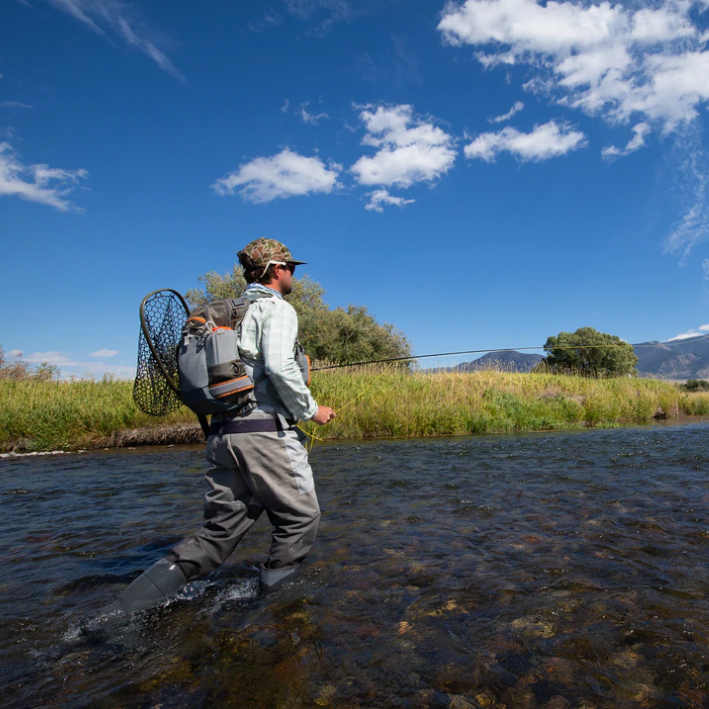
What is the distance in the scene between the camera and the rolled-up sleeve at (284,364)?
2959 millimetres

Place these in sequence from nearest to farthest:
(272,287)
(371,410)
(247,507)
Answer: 1. (247,507)
2. (272,287)
3. (371,410)

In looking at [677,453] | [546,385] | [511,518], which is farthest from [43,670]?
[546,385]

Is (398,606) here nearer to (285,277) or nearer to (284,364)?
(284,364)

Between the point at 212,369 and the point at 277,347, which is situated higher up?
the point at 277,347

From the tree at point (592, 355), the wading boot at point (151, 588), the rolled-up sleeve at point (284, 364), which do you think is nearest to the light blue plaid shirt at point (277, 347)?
the rolled-up sleeve at point (284, 364)

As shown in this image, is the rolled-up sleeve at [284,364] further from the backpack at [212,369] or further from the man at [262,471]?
the backpack at [212,369]

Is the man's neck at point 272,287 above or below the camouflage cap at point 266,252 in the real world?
below

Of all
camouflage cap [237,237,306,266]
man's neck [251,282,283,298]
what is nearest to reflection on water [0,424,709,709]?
man's neck [251,282,283,298]

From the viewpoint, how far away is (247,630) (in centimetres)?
287

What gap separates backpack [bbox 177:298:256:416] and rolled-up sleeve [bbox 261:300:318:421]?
20 centimetres

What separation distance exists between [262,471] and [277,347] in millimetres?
801

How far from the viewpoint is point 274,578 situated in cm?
319

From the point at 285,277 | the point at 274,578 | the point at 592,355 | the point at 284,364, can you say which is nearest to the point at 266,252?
the point at 285,277

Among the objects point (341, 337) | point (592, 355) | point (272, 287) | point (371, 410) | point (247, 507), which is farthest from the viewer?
point (592, 355)
